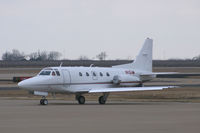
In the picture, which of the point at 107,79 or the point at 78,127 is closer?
the point at 78,127

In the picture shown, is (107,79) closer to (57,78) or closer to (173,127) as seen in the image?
(57,78)

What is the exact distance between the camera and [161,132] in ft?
68.3

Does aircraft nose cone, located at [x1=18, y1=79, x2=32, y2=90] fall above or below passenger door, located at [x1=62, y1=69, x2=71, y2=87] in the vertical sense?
below

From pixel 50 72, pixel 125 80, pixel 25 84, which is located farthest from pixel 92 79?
pixel 25 84

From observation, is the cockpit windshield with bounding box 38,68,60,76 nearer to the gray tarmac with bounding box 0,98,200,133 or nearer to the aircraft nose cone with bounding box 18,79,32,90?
the aircraft nose cone with bounding box 18,79,32,90

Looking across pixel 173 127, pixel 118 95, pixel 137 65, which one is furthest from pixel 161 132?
pixel 118 95

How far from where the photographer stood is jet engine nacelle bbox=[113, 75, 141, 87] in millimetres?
44875

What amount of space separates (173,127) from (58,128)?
4526 mm

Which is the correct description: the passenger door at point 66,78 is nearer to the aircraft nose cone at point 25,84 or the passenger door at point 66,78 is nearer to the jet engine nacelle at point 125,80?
the aircraft nose cone at point 25,84

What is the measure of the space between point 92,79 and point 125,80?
346cm

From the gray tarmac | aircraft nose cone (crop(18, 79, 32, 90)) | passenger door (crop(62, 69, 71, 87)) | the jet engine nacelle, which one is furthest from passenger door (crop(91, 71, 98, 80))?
the gray tarmac

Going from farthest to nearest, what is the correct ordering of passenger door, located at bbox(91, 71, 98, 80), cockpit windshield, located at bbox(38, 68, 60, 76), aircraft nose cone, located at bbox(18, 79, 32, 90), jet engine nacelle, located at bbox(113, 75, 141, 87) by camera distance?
jet engine nacelle, located at bbox(113, 75, 141, 87) → passenger door, located at bbox(91, 71, 98, 80) → cockpit windshield, located at bbox(38, 68, 60, 76) → aircraft nose cone, located at bbox(18, 79, 32, 90)

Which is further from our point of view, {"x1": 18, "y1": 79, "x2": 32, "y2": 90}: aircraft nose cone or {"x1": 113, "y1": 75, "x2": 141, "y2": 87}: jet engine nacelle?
{"x1": 113, "y1": 75, "x2": 141, "y2": 87}: jet engine nacelle

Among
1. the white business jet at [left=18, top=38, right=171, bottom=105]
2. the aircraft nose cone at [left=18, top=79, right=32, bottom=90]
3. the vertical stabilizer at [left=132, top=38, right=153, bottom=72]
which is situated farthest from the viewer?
the vertical stabilizer at [left=132, top=38, right=153, bottom=72]
